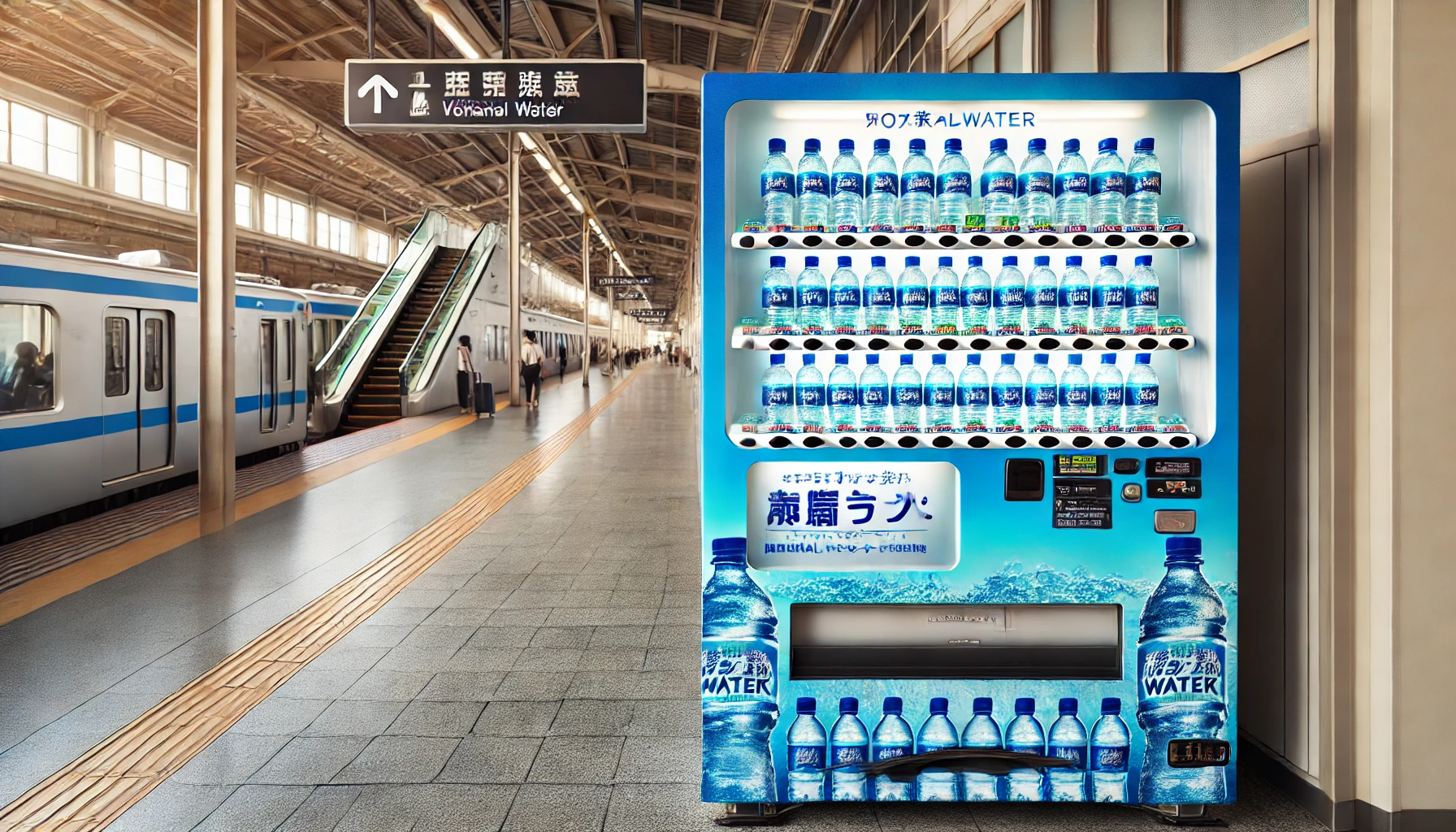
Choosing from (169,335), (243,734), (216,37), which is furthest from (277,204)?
(243,734)

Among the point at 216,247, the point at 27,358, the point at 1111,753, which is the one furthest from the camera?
the point at 216,247

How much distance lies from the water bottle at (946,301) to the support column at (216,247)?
609cm

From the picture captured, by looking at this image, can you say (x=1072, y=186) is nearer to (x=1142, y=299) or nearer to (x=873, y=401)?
(x=1142, y=299)

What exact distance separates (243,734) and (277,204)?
24287mm

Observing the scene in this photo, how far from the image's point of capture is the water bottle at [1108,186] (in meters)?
2.92

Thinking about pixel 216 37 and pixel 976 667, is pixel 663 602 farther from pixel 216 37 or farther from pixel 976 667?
pixel 216 37

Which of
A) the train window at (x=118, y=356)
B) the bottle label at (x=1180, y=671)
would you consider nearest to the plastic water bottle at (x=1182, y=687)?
the bottle label at (x=1180, y=671)

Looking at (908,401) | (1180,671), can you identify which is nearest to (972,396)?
(908,401)

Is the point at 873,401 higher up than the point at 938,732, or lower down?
higher up

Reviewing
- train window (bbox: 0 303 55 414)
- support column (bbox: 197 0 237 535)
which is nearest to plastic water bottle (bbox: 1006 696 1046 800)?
support column (bbox: 197 0 237 535)

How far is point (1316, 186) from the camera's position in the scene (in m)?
2.79

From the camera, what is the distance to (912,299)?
9.53 feet

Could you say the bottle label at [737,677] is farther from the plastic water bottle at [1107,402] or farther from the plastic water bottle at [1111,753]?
the plastic water bottle at [1107,402]

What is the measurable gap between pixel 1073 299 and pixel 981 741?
4.83 ft
